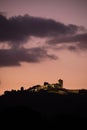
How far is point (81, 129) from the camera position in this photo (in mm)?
138500

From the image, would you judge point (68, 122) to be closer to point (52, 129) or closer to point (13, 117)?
point (52, 129)

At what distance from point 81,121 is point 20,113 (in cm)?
2985

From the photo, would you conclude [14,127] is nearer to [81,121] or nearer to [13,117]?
[13,117]

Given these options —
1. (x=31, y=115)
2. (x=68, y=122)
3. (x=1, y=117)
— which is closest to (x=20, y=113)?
(x=31, y=115)

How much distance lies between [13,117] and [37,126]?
1303 centimetres

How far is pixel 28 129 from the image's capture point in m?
137

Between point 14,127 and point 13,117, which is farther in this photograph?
point 13,117

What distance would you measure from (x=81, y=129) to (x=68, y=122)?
26.6ft

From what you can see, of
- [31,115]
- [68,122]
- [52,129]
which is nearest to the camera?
[52,129]

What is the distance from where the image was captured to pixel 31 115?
506ft

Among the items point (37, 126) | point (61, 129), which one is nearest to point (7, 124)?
point (37, 126)

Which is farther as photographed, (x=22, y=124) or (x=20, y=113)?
(x=20, y=113)

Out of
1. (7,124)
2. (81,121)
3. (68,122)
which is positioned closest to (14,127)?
(7,124)

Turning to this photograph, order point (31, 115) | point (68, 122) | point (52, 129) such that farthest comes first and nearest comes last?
point (31, 115), point (68, 122), point (52, 129)
